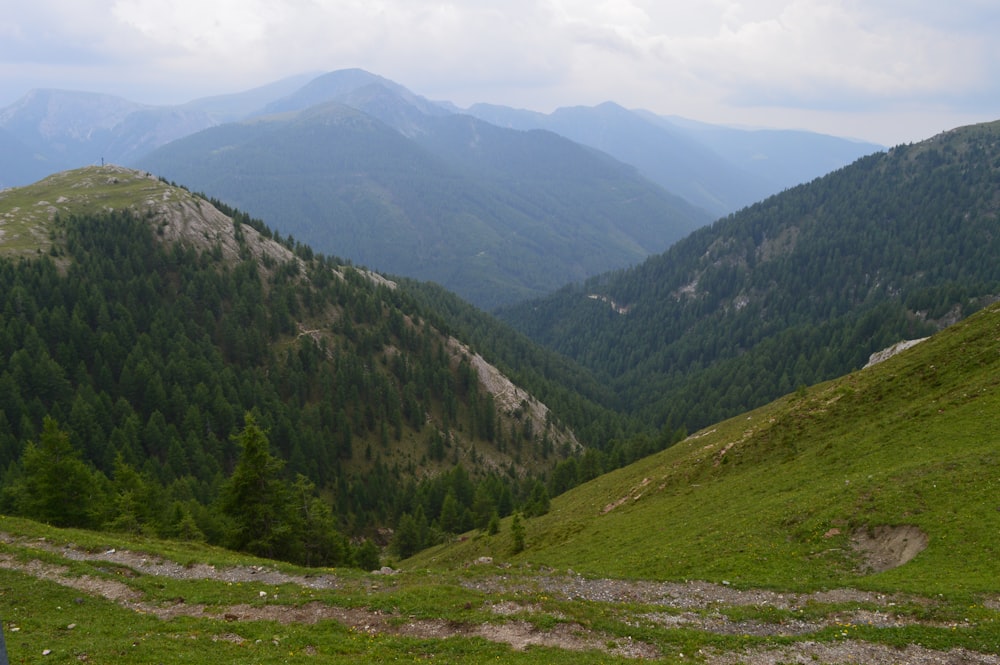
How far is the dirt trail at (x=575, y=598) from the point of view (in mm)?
23266

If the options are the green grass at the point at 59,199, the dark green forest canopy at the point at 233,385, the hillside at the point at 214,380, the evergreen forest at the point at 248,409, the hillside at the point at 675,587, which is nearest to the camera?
the hillside at the point at 675,587

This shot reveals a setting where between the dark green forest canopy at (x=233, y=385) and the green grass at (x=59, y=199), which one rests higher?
the green grass at (x=59, y=199)

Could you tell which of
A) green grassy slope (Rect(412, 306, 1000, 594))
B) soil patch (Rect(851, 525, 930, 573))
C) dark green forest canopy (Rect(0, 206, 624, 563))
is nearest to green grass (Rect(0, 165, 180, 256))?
dark green forest canopy (Rect(0, 206, 624, 563))

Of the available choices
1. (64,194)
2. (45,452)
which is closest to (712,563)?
(45,452)

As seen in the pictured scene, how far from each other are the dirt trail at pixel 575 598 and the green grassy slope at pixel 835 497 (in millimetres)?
2142

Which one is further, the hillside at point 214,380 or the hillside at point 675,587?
the hillside at point 214,380

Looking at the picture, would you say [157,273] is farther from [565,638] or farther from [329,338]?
[565,638]

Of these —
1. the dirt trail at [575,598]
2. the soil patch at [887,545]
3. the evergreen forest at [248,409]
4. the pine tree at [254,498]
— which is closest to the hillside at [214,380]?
the evergreen forest at [248,409]

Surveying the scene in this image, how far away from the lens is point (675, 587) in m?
31.7

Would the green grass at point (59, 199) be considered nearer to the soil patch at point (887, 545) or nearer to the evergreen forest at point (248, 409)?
the evergreen forest at point (248, 409)

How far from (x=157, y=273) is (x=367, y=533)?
98024mm

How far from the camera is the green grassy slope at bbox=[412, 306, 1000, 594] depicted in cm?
3058

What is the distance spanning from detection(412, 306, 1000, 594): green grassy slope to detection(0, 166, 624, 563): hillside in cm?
3158

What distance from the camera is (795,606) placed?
89.8 ft
